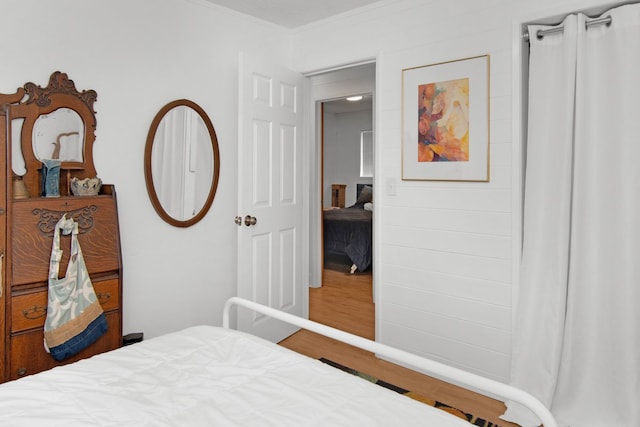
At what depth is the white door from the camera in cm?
297

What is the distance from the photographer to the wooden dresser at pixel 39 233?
1927 mm

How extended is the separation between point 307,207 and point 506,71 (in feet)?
6.23

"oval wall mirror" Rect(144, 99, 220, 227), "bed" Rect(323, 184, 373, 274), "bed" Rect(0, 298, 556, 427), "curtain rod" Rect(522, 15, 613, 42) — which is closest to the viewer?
"bed" Rect(0, 298, 556, 427)

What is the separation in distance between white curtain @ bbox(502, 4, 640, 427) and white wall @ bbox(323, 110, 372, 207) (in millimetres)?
5983

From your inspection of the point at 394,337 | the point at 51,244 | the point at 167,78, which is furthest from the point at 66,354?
the point at 394,337

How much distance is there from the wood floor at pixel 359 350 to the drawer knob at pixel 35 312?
5.56 ft

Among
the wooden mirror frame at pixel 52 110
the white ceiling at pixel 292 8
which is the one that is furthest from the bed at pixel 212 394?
the white ceiling at pixel 292 8

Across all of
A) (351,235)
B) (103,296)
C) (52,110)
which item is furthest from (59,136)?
(351,235)

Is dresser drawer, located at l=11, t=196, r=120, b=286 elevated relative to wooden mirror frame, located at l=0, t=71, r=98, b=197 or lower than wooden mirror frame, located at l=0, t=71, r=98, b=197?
lower

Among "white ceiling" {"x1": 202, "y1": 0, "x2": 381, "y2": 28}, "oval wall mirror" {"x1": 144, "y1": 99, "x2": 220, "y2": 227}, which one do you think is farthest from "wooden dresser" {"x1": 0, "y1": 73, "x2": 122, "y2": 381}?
"white ceiling" {"x1": 202, "y1": 0, "x2": 381, "y2": 28}

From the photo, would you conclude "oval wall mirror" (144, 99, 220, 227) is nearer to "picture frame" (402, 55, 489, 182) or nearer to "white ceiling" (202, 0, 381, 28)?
"white ceiling" (202, 0, 381, 28)

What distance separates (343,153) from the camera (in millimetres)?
8508

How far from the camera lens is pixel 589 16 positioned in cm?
231

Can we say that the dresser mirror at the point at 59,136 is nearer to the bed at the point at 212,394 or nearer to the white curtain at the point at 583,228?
the bed at the point at 212,394
